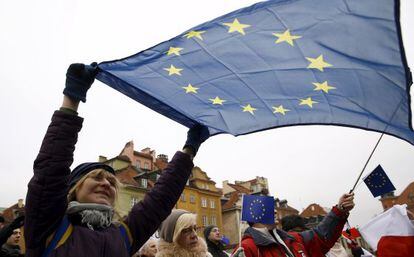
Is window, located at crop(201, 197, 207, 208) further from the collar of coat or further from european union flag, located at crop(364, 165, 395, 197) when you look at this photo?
the collar of coat

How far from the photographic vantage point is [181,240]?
3.90 m

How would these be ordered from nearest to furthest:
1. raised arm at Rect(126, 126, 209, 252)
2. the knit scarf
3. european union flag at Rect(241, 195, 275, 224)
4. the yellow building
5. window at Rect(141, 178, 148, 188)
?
the knit scarf < raised arm at Rect(126, 126, 209, 252) < european union flag at Rect(241, 195, 275, 224) < window at Rect(141, 178, 148, 188) < the yellow building

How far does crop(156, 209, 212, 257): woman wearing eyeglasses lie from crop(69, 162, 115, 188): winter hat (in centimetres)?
161

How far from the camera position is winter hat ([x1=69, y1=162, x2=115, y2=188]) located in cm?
241

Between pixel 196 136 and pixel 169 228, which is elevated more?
pixel 196 136

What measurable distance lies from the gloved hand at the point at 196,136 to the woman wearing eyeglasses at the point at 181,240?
3.79 ft

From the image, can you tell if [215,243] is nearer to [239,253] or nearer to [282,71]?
[239,253]

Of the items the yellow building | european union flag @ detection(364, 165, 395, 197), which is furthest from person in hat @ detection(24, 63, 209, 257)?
the yellow building

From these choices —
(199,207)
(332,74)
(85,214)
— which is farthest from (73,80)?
(199,207)

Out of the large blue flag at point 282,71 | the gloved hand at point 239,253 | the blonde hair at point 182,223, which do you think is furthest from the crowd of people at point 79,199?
the gloved hand at point 239,253

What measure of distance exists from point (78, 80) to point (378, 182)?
5.50m

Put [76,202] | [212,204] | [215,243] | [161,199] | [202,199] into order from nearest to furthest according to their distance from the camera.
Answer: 1. [76,202]
2. [161,199]
3. [215,243]
4. [202,199]
5. [212,204]

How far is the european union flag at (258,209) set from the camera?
15.3ft

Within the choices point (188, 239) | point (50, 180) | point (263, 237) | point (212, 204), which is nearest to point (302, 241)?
point (263, 237)
